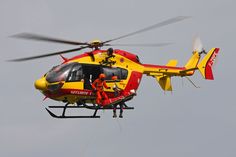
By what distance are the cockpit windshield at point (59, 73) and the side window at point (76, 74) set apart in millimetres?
158

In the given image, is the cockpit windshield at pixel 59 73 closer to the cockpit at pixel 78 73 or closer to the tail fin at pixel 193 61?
the cockpit at pixel 78 73

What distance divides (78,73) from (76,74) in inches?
4.4

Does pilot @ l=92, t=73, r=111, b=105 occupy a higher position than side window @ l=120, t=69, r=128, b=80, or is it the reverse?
side window @ l=120, t=69, r=128, b=80

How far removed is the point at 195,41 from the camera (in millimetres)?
36125

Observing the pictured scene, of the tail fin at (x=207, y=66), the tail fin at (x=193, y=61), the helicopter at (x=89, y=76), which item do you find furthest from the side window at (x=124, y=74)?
the tail fin at (x=207, y=66)

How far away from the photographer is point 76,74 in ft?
94.5

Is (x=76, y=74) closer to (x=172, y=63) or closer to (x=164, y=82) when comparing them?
(x=164, y=82)

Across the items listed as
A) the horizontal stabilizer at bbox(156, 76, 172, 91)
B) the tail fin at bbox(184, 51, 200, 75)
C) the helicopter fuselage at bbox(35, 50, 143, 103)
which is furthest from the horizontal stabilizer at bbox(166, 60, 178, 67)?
the helicopter fuselage at bbox(35, 50, 143, 103)

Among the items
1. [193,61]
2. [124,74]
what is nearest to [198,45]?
[193,61]

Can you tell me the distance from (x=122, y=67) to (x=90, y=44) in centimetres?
189

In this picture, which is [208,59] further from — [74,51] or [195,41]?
[74,51]

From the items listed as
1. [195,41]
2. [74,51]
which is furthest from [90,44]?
[195,41]

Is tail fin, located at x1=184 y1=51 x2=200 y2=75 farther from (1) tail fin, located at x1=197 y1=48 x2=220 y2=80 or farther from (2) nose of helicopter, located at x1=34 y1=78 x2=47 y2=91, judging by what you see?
(2) nose of helicopter, located at x1=34 y1=78 x2=47 y2=91

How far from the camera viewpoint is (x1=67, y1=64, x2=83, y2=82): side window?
28.6 m
